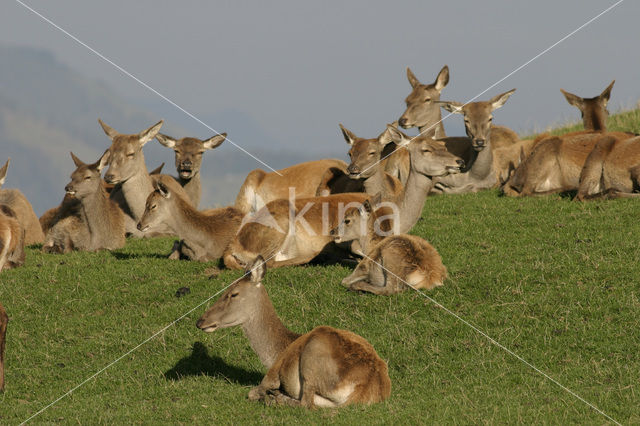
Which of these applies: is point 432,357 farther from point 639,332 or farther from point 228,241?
point 228,241

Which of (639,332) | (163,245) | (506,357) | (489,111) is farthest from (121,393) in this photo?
(489,111)

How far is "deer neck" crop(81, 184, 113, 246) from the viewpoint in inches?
579

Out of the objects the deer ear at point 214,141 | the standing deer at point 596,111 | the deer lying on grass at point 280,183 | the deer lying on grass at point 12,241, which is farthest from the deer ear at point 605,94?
the deer lying on grass at point 12,241

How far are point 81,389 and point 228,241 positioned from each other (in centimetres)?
458

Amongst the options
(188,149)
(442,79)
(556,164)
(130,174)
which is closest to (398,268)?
(556,164)

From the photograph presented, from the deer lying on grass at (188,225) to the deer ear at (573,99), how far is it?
9.09 meters

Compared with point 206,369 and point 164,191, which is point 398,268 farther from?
point 164,191

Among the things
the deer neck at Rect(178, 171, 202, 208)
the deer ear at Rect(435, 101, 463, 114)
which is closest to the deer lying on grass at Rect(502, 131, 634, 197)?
the deer ear at Rect(435, 101, 463, 114)

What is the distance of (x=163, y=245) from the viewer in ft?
49.1

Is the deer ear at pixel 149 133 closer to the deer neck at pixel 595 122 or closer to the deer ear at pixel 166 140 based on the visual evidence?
the deer ear at pixel 166 140

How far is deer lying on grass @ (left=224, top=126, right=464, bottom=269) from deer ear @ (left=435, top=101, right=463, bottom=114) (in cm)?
514

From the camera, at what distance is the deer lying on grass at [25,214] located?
16.3 m

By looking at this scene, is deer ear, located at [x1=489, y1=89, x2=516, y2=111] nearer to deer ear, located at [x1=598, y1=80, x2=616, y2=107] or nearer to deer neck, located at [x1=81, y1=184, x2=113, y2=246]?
deer ear, located at [x1=598, y1=80, x2=616, y2=107]

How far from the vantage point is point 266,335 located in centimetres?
813
